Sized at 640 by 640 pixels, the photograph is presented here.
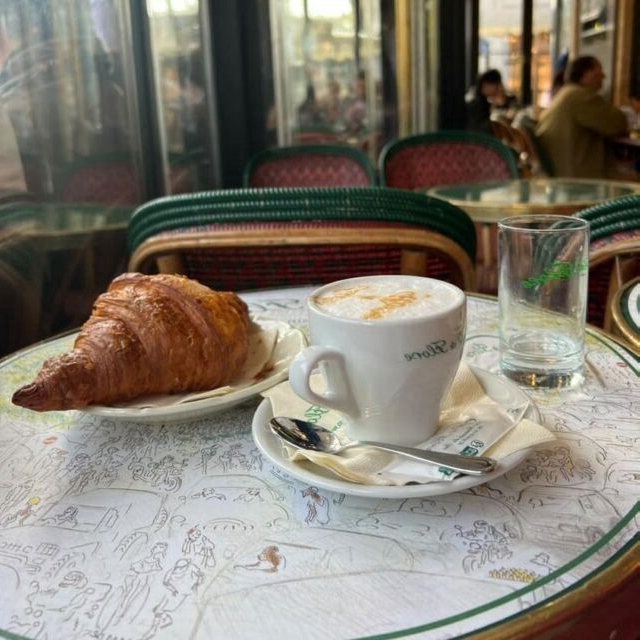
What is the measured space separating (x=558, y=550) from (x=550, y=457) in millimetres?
119

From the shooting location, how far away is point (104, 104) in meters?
1.90

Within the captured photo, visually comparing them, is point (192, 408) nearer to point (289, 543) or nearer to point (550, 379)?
point (289, 543)

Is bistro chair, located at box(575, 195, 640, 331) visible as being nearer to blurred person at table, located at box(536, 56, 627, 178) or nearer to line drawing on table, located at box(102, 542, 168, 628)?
line drawing on table, located at box(102, 542, 168, 628)

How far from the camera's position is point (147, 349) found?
0.63m

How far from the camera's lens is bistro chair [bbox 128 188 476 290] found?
37.8 inches

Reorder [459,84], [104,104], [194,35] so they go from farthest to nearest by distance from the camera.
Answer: [459,84]
[194,35]
[104,104]

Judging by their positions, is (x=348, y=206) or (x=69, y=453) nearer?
(x=69, y=453)

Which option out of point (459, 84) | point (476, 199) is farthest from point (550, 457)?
point (459, 84)

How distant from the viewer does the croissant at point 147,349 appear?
1.93 ft

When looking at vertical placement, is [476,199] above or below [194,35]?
below

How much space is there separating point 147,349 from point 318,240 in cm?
39

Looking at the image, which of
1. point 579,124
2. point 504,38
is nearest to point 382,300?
point 579,124

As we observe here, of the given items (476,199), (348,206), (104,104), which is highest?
(104,104)

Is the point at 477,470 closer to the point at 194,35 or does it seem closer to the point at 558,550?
the point at 558,550
